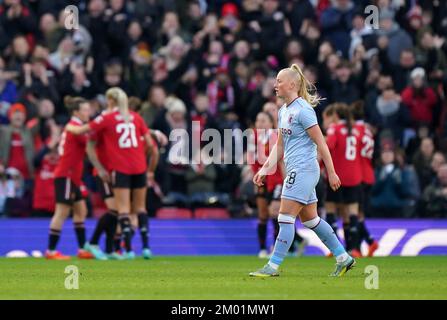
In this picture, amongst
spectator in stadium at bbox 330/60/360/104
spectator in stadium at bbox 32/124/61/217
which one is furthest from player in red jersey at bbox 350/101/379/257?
spectator in stadium at bbox 32/124/61/217

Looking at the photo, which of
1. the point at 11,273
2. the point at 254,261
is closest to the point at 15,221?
the point at 254,261

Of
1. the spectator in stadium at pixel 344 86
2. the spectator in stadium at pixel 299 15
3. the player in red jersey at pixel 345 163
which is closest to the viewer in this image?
the player in red jersey at pixel 345 163

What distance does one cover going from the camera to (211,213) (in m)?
21.9

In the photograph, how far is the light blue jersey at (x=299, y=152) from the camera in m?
12.8

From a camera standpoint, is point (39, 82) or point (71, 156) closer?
point (71, 156)

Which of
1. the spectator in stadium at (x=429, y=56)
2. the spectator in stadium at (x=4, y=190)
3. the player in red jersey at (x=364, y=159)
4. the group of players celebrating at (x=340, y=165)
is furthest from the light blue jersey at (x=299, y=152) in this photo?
the spectator in stadium at (x=429, y=56)

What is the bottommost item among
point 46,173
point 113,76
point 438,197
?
point 438,197

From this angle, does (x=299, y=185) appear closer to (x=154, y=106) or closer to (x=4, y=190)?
(x=4, y=190)

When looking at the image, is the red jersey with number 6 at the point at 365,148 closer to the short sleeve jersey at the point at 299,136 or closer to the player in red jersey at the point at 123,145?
the player in red jersey at the point at 123,145

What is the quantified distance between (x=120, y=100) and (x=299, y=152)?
18.7 feet

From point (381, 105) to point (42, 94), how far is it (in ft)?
21.5

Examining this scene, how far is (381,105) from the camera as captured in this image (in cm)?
2328

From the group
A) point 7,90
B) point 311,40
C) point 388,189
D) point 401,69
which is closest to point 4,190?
point 7,90

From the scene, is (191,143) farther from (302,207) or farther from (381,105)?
(302,207)
